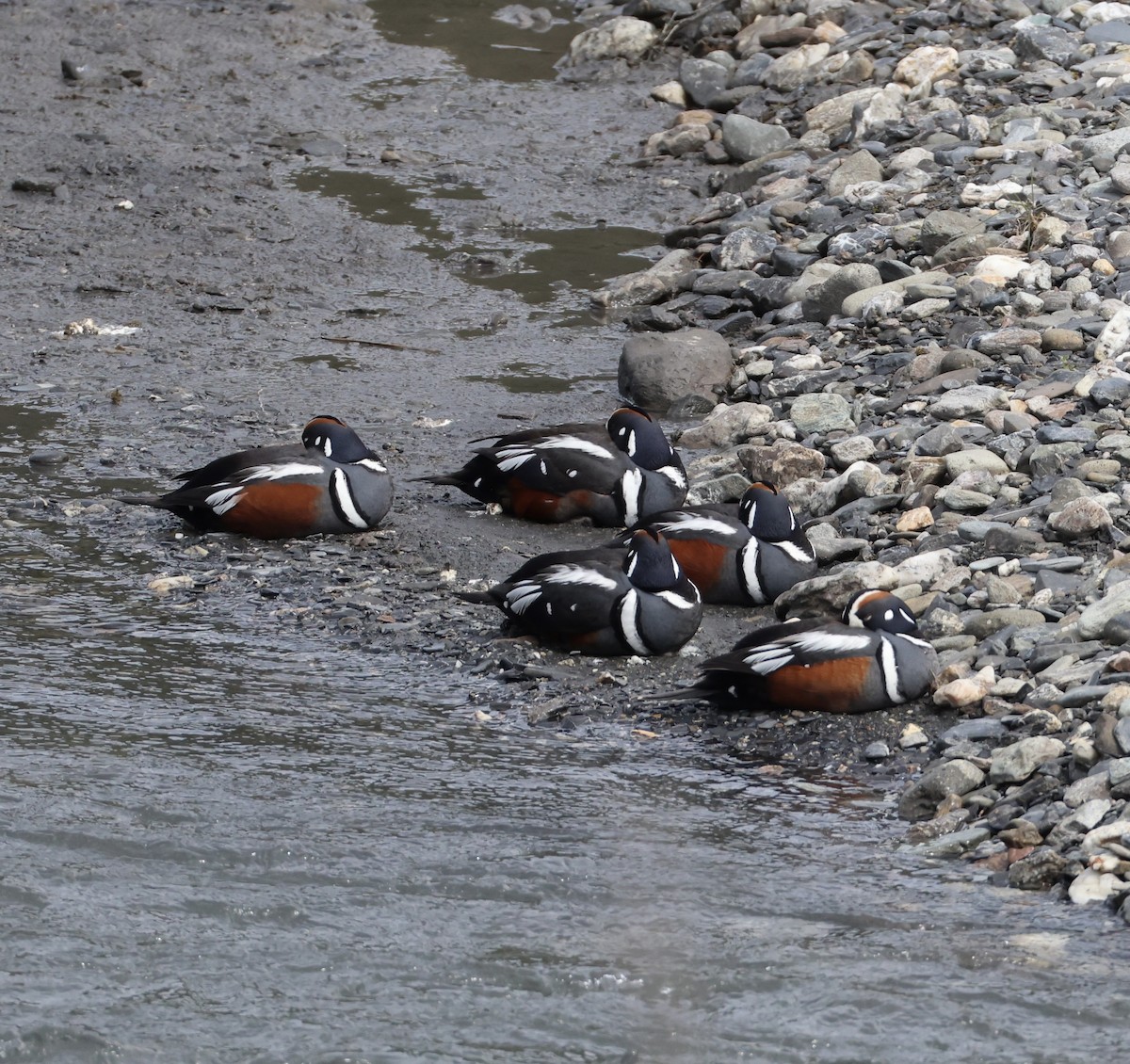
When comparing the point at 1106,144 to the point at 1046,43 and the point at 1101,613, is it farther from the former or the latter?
the point at 1101,613

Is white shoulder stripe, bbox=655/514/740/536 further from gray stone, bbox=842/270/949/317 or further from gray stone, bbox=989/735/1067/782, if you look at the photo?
gray stone, bbox=842/270/949/317

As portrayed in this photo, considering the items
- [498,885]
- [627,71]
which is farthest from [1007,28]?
[498,885]

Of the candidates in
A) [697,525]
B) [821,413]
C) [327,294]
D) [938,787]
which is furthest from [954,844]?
[327,294]

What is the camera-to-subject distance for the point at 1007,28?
42.1ft

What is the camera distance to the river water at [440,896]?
13.1 ft

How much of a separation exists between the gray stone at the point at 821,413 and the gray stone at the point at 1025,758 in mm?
3141

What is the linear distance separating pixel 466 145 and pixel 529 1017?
33.3ft

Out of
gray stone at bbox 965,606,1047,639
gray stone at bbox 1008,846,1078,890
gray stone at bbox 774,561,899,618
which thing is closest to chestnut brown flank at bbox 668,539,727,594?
gray stone at bbox 774,561,899,618

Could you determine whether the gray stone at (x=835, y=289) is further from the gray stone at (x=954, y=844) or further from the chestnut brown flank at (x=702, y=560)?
the gray stone at (x=954, y=844)

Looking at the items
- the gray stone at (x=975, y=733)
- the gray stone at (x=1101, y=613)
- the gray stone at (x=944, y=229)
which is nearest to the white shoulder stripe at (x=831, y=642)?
the gray stone at (x=975, y=733)

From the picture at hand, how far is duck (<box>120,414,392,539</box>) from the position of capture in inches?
A: 280

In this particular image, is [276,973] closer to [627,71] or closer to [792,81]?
[792,81]

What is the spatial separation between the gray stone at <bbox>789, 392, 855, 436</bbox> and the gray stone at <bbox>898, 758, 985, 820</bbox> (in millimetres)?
3178

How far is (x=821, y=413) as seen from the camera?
8164 millimetres
